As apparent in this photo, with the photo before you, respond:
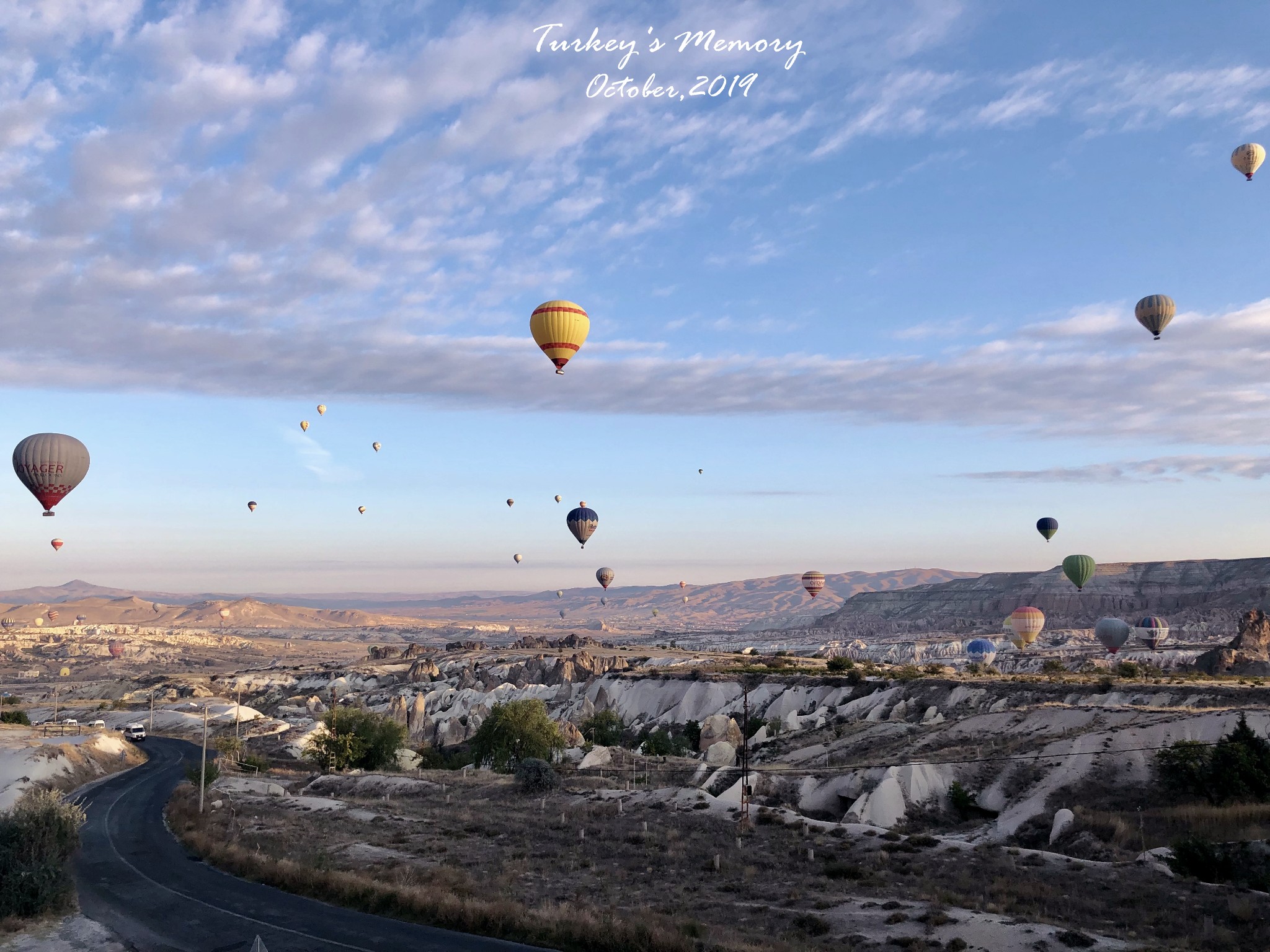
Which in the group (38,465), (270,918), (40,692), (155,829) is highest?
(38,465)

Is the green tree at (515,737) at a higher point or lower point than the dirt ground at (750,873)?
lower

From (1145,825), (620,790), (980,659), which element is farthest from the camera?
(980,659)

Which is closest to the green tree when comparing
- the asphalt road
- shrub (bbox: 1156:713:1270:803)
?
the asphalt road

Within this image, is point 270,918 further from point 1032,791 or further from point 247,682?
point 247,682

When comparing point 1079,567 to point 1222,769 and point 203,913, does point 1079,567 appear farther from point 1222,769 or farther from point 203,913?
point 203,913

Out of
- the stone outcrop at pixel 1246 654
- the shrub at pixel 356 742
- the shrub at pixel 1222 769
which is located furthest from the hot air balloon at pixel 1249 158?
the shrub at pixel 356 742

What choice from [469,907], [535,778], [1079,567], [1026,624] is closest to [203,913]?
[469,907]

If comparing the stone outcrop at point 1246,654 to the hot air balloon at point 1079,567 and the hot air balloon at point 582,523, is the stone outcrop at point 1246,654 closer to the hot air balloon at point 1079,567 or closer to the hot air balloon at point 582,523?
the hot air balloon at point 1079,567

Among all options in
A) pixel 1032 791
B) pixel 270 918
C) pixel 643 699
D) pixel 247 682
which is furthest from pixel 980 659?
pixel 270 918
